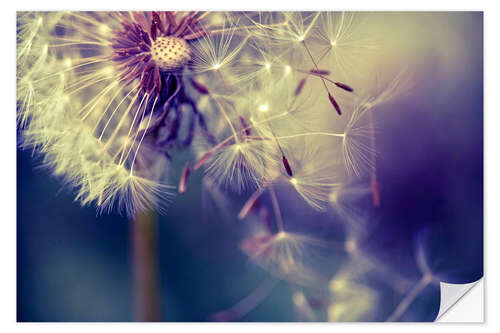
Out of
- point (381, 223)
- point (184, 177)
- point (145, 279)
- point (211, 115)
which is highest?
point (211, 115)

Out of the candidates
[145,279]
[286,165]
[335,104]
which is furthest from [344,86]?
[145,279]

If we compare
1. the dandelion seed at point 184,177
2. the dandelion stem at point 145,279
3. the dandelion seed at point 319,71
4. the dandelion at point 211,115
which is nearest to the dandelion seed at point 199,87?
the dandelion at point 211,115

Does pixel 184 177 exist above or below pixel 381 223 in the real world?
above

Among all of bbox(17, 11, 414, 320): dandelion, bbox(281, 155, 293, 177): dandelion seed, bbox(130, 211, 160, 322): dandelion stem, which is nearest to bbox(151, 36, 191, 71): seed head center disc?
bbox(17, 11, 414, 320): dandelion

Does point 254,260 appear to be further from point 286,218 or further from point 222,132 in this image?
point 222,132

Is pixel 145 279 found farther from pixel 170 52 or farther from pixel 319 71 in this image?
pixel 319 71
